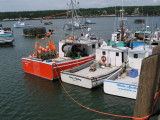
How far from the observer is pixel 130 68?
16000 mm

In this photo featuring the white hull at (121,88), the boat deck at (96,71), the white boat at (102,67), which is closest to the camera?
the white hull at (121,88)

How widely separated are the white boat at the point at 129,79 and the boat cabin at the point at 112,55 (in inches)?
36.2

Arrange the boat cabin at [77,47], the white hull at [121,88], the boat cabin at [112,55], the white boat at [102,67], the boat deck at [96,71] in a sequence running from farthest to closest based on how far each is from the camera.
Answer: the boat cabin at [77,47] < the boat cabin at [112,55] < the boat deck at [96,71] < the white boat at [102,67] < the white hull at [121,88]

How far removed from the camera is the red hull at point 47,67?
648 inches

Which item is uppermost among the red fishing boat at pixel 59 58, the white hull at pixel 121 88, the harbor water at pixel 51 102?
the red fishing boat at pixel 59 58

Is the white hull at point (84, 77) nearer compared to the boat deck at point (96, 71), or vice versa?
the white hull at point (84, 77)

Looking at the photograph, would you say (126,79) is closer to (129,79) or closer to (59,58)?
(129,79)

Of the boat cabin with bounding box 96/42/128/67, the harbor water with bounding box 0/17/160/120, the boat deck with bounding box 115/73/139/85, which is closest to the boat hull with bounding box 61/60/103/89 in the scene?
the harbor water with bounding box 0/17/160/120

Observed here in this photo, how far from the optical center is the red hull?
54.0 ft

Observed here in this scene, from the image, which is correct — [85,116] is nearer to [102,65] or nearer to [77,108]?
[77,108]

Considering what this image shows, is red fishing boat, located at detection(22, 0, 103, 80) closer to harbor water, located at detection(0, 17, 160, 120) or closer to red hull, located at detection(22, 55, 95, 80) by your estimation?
red hull, located at detection(22, 55, 95, 80)

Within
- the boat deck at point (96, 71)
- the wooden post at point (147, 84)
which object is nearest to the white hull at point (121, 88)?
the boat deck at point (96, 71)

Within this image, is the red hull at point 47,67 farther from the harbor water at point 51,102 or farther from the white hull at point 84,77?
the white hull at point 84,77

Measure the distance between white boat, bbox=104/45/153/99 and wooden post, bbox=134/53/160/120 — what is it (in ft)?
20.9
